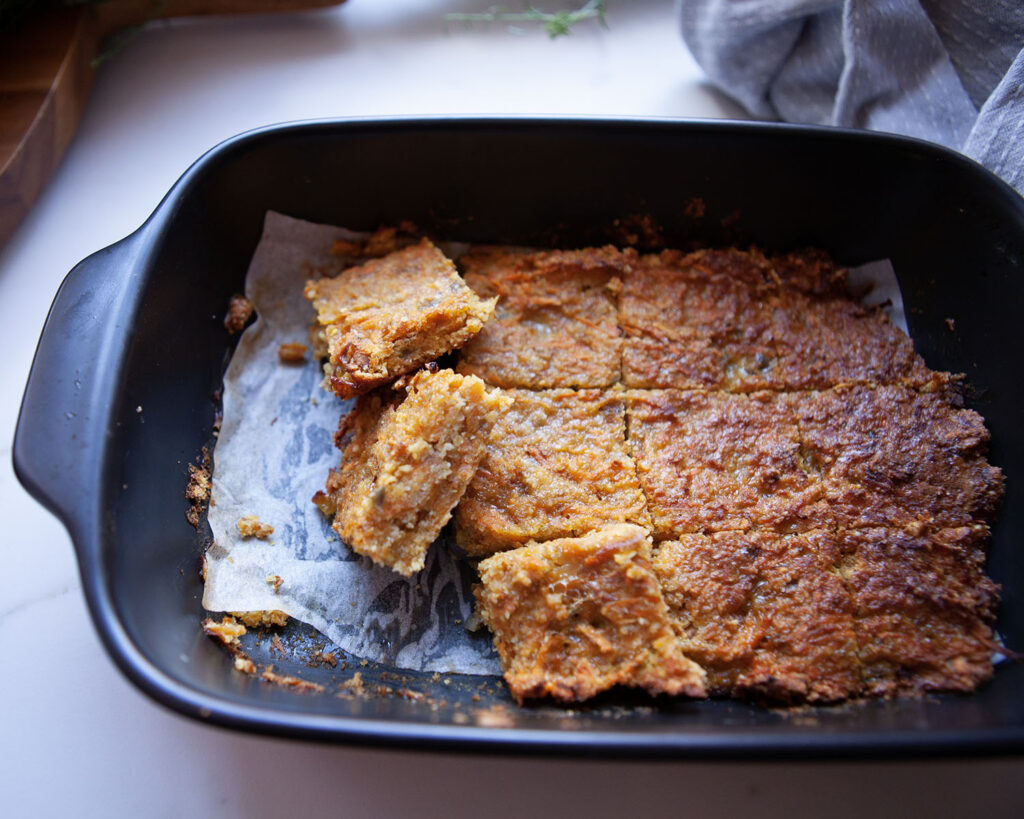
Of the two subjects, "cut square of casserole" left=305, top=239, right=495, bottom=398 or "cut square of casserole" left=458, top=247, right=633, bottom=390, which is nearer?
"cut square of casserole" left=305, top=239, right=495, bottom=398

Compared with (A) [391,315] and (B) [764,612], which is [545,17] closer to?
(A) [391,315]

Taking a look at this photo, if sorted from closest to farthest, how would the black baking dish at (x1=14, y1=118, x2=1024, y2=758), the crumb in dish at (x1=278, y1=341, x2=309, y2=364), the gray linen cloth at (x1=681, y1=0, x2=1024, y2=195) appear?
the black baking dish at (x1=14, y1=118, x2=1024, y2=758)
the gray linen cloth at (x1=681, y1=0, x2=1024, y2=195)
the crumb in dish at (x1=278, y1=341, x2=309, y2=364)

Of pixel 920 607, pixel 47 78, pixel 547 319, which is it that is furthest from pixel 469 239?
pixel 920 607

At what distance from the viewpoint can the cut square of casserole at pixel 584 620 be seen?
2.07m

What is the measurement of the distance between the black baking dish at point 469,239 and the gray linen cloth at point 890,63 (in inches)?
12.6

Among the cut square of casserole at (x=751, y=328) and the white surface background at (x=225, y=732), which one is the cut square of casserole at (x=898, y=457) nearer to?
the cut square of casserole at (x=751, y=328)

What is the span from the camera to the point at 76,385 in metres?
1.98

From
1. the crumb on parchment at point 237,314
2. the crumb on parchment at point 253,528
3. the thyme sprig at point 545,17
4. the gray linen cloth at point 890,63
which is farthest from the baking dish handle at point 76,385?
the gray linen cloth at point 890,63

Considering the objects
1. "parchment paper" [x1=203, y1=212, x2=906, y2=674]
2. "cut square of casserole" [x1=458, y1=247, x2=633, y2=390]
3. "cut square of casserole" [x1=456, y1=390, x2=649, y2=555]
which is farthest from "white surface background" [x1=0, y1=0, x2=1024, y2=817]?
"cut square of casserole" [x1=458, y1=247, x2=633, y2=390]

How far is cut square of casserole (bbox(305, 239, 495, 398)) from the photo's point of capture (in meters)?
2.43

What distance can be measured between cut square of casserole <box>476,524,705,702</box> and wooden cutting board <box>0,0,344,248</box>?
2.42 m

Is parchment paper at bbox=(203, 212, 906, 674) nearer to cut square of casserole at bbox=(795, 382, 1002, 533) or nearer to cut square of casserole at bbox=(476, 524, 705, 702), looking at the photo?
cut square of casserole at bbox=(476, 524, 705, 702)

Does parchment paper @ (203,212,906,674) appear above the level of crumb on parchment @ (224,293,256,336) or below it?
below

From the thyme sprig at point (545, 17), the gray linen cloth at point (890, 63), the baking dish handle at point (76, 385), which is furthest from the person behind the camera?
the thyme sprig at point (545, 17)
